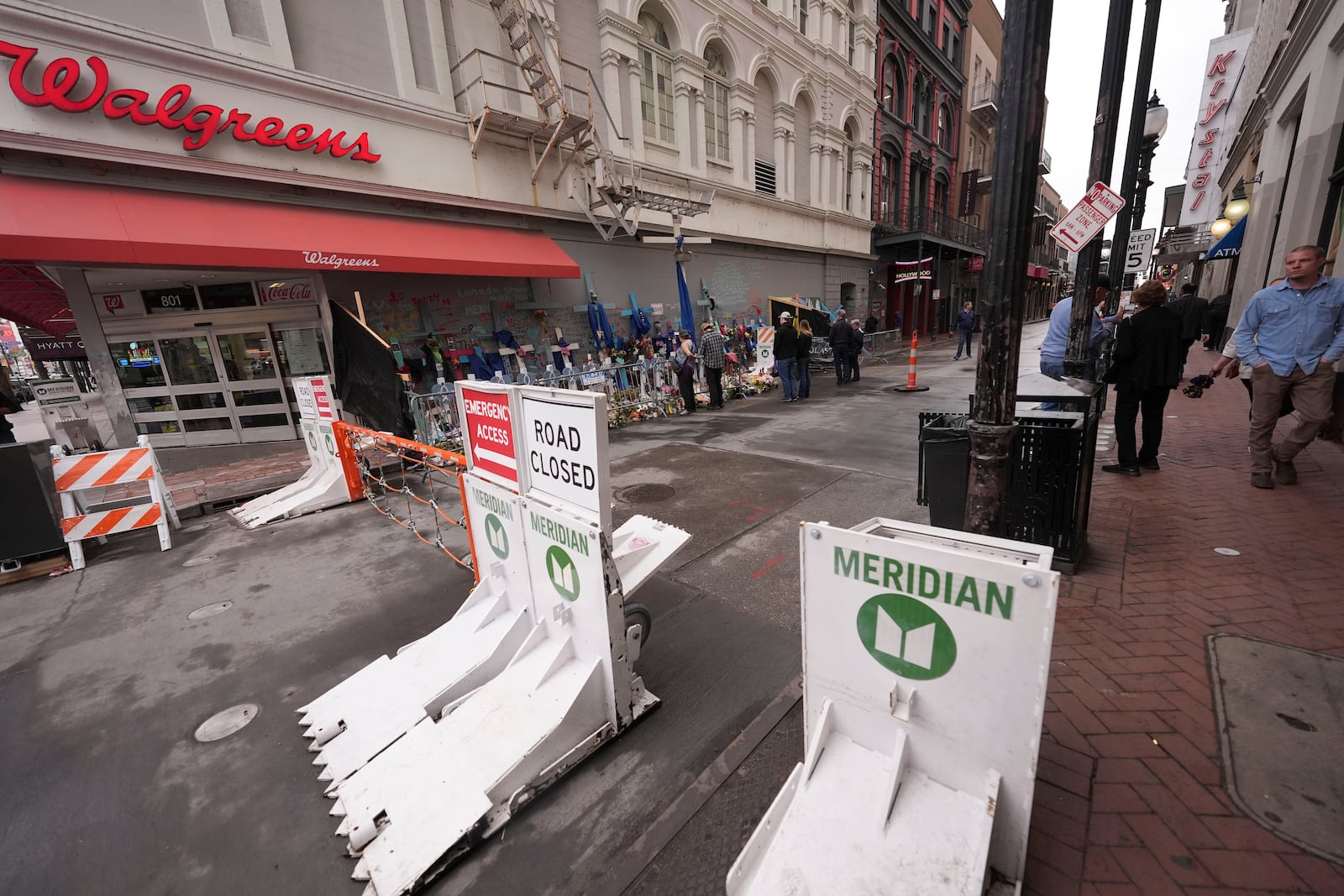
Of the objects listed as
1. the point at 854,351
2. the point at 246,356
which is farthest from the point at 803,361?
the point at 246,356

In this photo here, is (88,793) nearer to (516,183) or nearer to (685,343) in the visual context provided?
(685,343)

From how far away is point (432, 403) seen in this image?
9203 millimetres

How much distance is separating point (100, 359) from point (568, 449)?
33.1 feet

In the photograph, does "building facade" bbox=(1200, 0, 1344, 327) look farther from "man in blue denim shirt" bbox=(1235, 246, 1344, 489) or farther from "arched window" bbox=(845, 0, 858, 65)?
"arched window" bbox=(845, 0, 858, 65)

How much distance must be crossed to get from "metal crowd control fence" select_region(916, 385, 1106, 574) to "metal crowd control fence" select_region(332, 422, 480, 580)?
416cm

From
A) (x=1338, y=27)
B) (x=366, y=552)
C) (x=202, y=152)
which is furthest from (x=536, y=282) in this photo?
(x=1338, y=27)

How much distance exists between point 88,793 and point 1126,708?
5.16m

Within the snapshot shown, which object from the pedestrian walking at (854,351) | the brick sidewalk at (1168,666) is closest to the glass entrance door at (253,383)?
the brick sidewalk at (1168,666)

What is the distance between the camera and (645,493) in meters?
6.38

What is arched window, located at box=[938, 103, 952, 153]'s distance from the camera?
2792cm

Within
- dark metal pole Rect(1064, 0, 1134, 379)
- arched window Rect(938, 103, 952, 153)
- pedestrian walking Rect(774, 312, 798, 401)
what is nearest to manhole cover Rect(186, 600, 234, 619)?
dark metal pole Rect(1064, 0, 1134, 379)

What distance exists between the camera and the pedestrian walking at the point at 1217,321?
14.4 meters

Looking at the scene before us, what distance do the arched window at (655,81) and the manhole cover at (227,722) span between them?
1410 cm

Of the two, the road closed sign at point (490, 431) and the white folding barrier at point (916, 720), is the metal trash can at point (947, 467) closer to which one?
the white folding barrier at point (916, 720)
